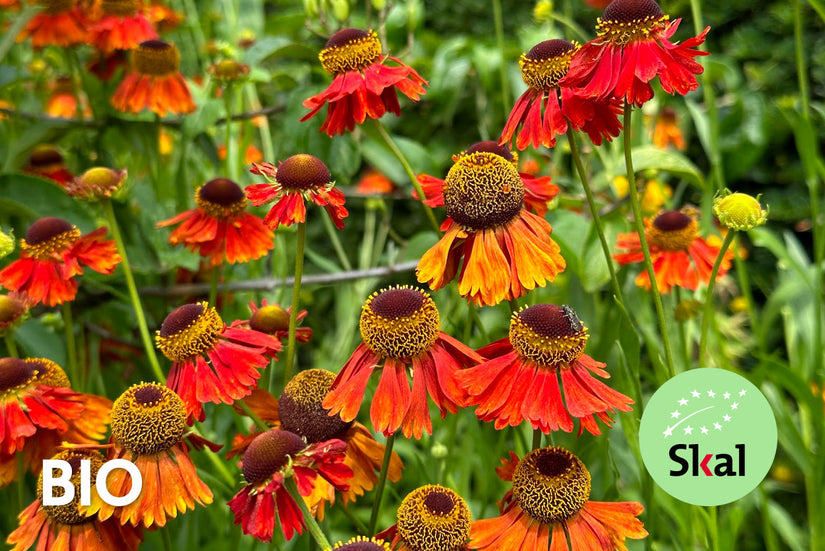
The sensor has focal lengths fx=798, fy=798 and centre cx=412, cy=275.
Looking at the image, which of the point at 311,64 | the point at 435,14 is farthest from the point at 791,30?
the point at 311,64

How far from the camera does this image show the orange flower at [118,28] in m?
1.22

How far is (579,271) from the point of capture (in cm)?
94

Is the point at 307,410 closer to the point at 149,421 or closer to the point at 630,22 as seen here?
the point at 149,421

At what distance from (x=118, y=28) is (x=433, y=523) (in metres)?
0.98

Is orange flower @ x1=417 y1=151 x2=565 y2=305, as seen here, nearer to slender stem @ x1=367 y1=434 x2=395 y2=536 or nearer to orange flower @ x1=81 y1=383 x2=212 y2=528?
slender stem @ x1=367 y1=434 x2=395 y2=536

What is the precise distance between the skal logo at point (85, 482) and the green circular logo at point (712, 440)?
40cm

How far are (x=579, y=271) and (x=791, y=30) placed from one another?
4.22 ft

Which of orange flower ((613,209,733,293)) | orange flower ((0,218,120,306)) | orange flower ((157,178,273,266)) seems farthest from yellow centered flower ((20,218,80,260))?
orange flower ((613,209,733,293))

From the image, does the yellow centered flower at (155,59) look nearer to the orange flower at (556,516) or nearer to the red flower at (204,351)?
the red flower at (204,351)

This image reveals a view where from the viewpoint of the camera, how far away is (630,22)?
0.64 metres

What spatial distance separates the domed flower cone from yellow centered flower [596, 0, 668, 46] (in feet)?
1.27

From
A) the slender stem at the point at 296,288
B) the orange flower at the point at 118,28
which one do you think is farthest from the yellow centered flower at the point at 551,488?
the orange flower at the point at 118,28

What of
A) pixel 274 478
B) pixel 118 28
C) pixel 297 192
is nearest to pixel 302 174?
pixel 297 192

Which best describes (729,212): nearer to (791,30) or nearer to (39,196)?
(39,196)
